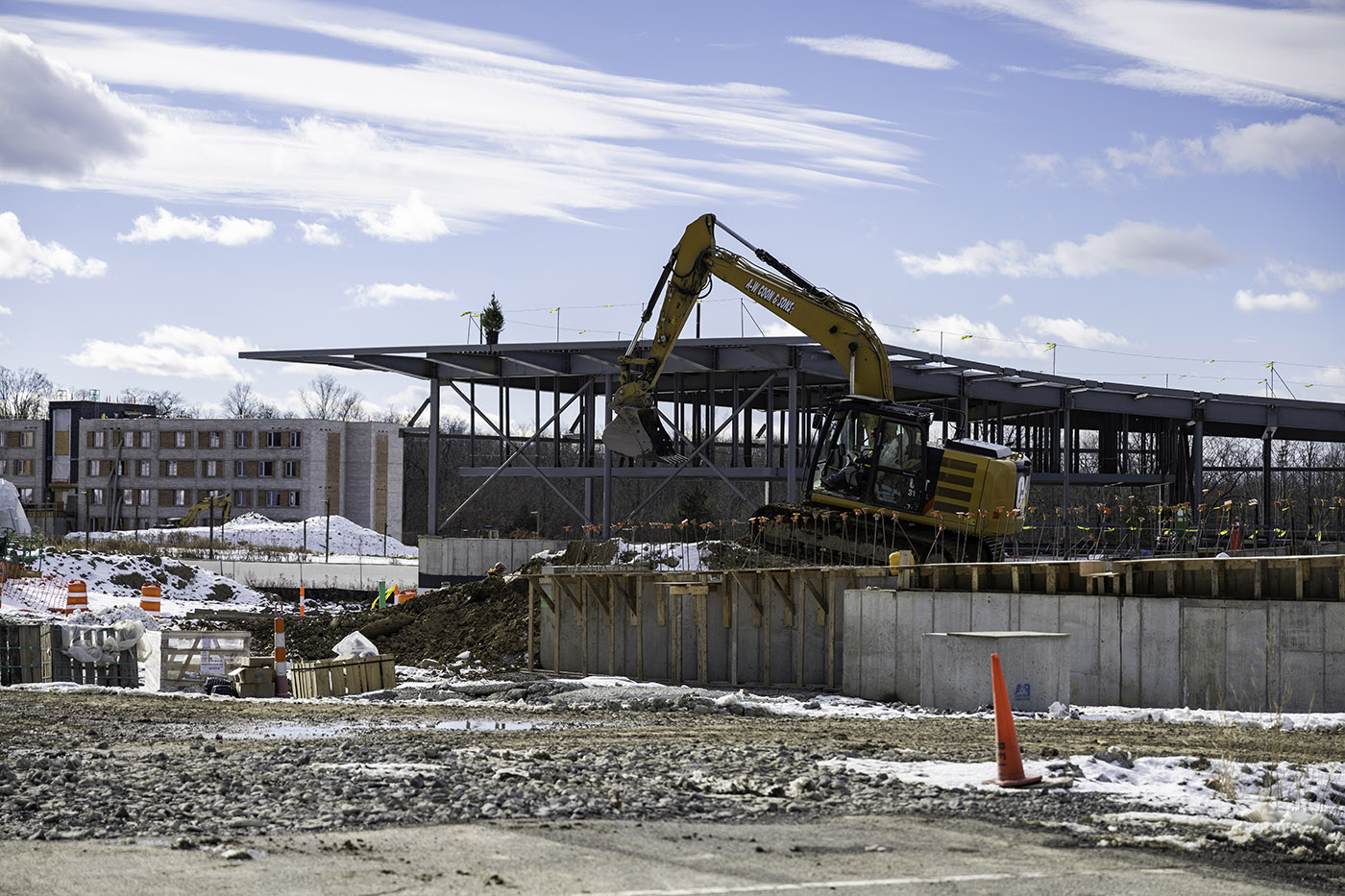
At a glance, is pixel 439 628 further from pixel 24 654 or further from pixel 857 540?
pixel 24 654

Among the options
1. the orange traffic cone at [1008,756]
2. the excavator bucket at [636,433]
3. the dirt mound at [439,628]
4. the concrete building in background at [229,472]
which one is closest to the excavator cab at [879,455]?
the excavator bucket at [636,433]

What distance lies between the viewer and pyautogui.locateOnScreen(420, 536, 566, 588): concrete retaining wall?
143 ft

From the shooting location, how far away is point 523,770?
9625mm

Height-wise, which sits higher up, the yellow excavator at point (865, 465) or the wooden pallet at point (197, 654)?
the yellow excavator at point (865, 465)

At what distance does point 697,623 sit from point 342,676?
5.86 m

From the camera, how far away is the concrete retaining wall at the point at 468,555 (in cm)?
4344

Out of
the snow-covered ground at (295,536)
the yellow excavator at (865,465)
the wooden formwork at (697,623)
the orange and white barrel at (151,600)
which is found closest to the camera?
the wooden formwork at (697,623)

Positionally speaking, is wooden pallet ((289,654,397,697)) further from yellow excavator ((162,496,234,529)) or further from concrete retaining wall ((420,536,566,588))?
yellow excavator ((162,496,234,529))

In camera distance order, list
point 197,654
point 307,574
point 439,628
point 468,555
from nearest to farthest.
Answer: point 197,654, point 439,628, point 468,555, point 307,574

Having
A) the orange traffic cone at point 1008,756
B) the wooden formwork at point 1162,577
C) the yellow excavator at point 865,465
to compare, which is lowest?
the orange traffic cone at point 1008,756

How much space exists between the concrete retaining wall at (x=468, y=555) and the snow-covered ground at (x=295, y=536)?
31209 mm

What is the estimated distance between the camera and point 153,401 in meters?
133

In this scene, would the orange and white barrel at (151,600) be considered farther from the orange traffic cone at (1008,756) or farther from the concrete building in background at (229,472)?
the concrete building in background at (229,472)

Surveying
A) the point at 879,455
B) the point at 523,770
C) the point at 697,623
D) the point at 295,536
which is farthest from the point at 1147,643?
the point at 295,536
